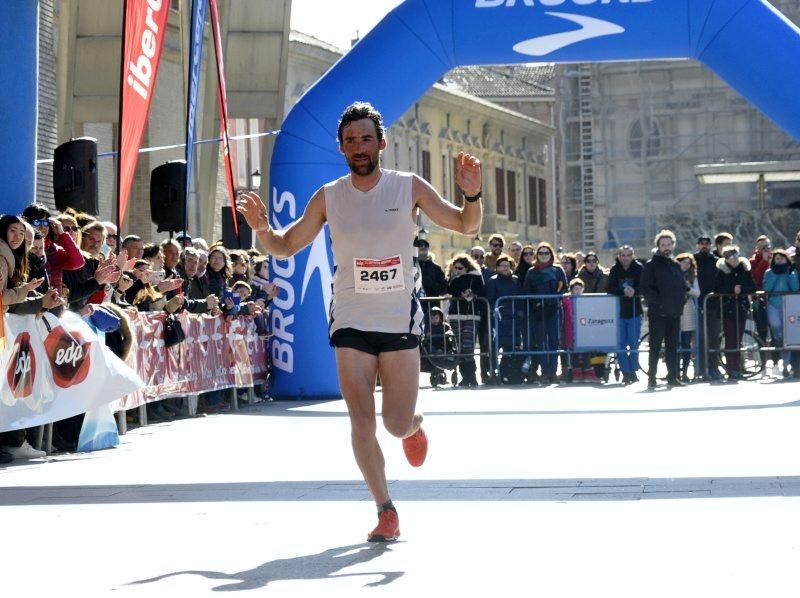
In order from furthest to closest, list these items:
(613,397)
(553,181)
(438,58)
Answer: (553,181) → (613,397) → (438,58)

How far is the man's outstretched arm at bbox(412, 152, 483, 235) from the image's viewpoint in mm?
7652

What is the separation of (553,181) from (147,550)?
7082 centimetres

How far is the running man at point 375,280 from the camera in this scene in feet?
25.3

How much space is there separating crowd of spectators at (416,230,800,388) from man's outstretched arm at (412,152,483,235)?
1447 cm

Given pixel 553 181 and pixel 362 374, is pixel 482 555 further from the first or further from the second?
pixel 553 181

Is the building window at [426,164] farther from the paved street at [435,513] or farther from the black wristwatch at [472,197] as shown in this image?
the black wristwatch at [472,197]

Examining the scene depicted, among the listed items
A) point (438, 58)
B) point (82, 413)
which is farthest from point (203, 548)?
point (438, 58)

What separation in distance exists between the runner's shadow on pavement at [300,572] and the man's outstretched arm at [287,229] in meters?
A: 1.54

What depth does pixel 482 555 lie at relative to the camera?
690 centimetres

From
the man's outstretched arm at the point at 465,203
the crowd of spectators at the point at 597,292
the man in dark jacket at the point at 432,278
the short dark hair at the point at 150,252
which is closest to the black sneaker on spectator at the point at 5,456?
the short dark hair at the point at 150,252

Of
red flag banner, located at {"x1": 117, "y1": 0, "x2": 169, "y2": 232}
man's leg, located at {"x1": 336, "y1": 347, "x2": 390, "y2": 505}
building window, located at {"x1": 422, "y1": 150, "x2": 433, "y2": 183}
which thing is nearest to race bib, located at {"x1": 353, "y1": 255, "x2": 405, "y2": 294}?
man's leg, located at {"x1": 336, "y1": 347, "x2": 390, "y2": 505}

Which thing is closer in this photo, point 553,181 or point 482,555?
point 482,555

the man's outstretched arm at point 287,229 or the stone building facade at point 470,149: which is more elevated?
the stone building facade at point 470,149

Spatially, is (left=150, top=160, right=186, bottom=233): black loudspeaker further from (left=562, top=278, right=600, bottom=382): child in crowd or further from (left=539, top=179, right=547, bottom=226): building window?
(left=539, top=179, right=547, bottom=226): building window
